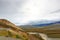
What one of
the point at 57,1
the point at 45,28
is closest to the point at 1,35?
the point at 45,28

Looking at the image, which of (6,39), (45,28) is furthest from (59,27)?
(6,39)

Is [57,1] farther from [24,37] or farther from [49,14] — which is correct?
[24,37]

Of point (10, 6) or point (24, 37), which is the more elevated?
point (10, 6)

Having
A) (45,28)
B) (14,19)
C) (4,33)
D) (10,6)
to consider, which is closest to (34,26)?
(45,28)

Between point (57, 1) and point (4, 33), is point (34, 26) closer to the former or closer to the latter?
point (57, 1)

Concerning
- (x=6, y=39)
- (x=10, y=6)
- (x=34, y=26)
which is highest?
(x=10, y=6)

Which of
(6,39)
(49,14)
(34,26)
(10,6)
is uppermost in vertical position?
(10,6)

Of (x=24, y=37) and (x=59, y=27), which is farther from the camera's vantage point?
(x=59, y=27)

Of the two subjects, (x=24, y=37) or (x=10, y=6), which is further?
(x=10, y=6)
